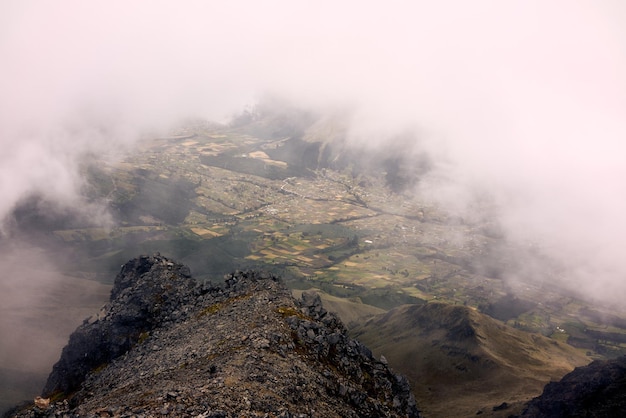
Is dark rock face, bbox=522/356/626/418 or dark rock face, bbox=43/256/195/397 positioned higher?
dark rock face, bbox=43/256/195/397

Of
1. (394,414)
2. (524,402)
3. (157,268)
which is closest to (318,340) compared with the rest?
(394,414)

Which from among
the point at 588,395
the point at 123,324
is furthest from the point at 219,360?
the point at 588,395

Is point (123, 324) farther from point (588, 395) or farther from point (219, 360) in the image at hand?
point (588, 395)

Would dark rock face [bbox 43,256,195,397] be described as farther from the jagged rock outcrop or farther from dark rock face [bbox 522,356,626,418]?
dark rock face [bbox 522,356,626,418]

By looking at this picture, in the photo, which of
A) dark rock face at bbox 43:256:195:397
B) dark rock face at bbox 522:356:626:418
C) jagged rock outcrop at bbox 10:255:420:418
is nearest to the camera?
jagged rock outcrop at bbox 10:255:420:418

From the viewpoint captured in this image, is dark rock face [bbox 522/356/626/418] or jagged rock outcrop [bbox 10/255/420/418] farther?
dark rock face [bbox 522/356/626/418]

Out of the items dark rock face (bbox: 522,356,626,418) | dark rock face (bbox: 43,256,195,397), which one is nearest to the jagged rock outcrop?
dark rock face (bbox: 43,256,195,397)

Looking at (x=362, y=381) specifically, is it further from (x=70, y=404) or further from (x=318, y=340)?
(x=70, y=404)
